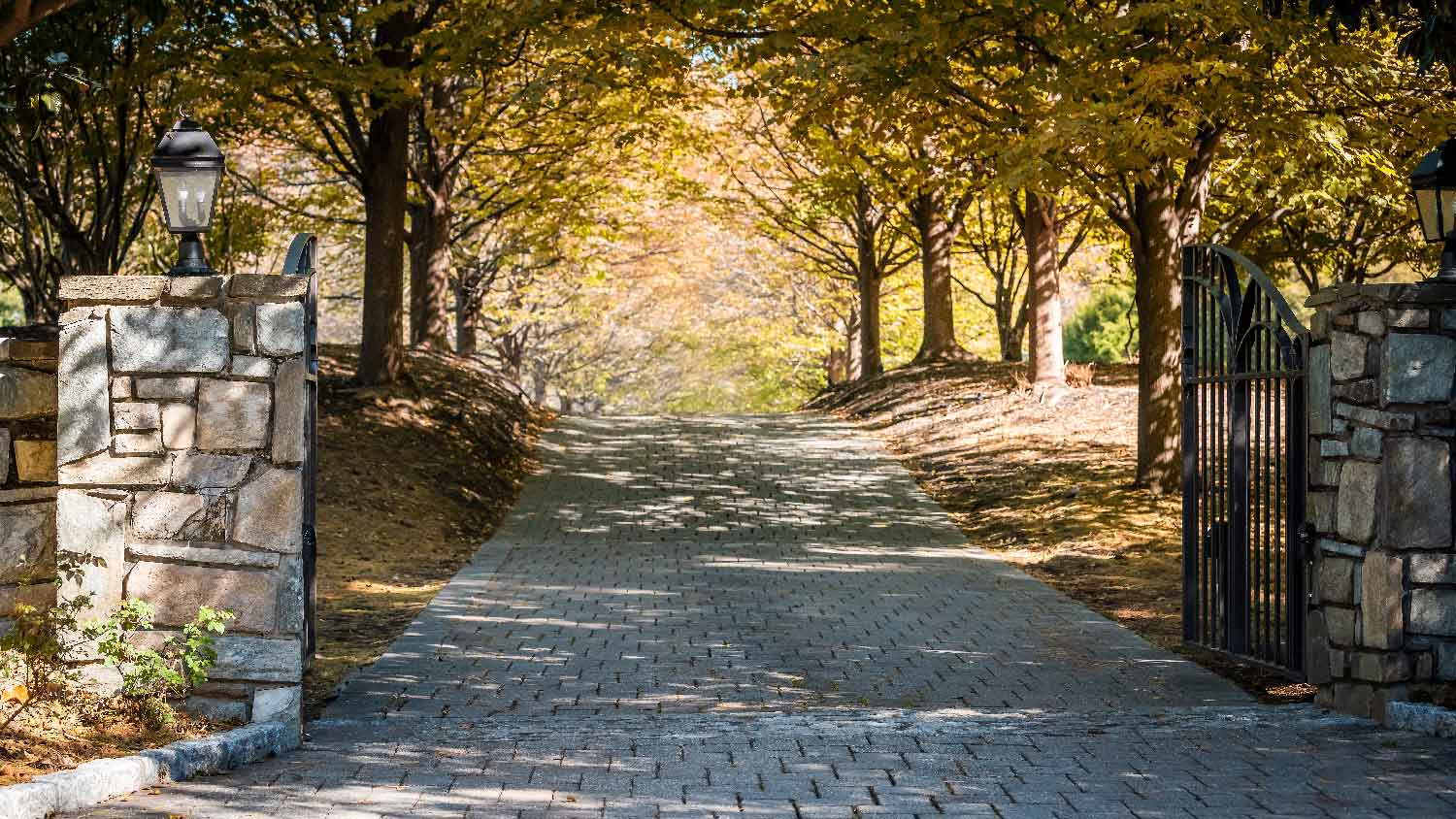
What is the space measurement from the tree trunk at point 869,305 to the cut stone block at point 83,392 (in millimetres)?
22172

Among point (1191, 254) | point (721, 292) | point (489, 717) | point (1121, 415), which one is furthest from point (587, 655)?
point (721, 292)

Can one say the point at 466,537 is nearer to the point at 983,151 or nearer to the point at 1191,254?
the point at 983,151

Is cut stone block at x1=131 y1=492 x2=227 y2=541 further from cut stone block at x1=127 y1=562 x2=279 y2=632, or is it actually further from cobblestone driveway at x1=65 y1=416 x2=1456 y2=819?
cobblestone driveway at x1=65 y1=416 x2=1456 y2=819

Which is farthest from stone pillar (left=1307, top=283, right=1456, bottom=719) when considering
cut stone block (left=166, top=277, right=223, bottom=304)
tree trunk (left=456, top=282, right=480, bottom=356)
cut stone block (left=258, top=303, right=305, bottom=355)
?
tree trunk (left=456, top=282, right=480, bottom=356)

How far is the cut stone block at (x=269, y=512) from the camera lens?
626cm

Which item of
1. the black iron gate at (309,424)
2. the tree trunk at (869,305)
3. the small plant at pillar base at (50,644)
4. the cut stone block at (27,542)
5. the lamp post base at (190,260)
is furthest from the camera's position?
the tree trunk at (869,305)

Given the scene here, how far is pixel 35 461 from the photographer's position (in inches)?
257

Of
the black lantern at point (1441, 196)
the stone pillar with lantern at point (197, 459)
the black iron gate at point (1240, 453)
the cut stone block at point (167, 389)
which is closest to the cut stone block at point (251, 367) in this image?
the stone pillar with lantern at point (197, 459)

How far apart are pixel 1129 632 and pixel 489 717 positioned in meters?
4.66

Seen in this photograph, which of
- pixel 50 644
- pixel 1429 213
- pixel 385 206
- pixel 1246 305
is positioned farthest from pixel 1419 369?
pixel 385 206

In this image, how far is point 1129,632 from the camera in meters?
Result: 9.48

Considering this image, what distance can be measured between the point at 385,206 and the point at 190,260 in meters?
11.0

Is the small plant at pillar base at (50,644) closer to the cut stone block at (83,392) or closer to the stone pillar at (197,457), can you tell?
the stone pillar at (197,457)

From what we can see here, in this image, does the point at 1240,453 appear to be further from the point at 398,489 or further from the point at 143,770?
the point at 398,489
